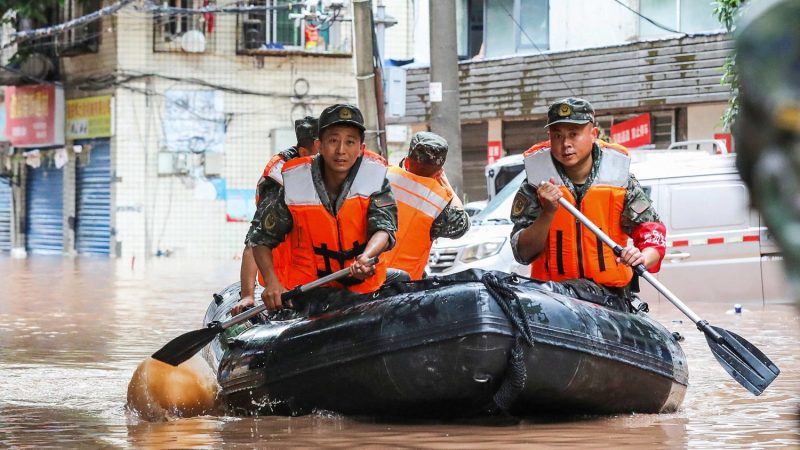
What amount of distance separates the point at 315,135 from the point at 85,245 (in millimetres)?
22412

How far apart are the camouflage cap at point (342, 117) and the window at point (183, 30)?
21903mm

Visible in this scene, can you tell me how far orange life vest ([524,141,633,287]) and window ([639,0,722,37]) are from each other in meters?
15.5

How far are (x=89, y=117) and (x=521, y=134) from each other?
32.0 ft

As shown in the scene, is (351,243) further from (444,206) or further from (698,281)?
(698,281)

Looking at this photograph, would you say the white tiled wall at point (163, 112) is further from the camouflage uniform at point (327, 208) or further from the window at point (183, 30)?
the camouflage uniform at point (327, 208)

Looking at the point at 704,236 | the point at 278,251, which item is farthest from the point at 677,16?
the point at 278,251

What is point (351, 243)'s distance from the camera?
7.25m

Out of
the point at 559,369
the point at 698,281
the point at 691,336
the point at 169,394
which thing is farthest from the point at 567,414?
the point at 698,281

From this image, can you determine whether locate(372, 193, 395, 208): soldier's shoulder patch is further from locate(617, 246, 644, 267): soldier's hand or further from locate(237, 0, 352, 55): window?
locate(237, 0, 352, 55): window

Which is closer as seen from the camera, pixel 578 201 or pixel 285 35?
pixel 578 201

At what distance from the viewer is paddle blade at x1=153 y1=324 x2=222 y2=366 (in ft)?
24.5

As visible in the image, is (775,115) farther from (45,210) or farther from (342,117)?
(45,210)

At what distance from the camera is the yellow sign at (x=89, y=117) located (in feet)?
95.5

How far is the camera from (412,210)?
818cm
